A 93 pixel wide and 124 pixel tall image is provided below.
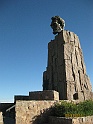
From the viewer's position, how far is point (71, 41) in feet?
67.2

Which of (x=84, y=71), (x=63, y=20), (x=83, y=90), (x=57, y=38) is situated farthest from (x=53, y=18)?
(x=83, y=90)

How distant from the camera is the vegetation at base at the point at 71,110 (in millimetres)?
13027

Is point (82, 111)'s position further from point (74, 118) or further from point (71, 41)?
point (71, 41)

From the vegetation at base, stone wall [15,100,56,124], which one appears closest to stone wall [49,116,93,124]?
the vegetation at base

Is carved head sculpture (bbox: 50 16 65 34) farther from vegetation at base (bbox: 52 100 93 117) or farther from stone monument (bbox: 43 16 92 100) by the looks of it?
vegetation at base (bbox: 52 100 93 117)

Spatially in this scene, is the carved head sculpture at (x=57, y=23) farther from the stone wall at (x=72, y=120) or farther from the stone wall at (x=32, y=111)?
the stone wall at (x=72, y=120)

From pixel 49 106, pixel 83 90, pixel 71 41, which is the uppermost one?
pixel 71 41

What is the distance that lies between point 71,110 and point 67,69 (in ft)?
19.6

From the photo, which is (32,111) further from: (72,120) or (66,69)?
(66,69)

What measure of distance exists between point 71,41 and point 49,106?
9.09 meters

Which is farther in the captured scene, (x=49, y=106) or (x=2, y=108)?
(x=2, y=108)

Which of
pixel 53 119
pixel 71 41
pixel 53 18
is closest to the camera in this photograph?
pixel 53 119

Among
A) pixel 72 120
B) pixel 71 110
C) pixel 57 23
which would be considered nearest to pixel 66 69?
pixel 71 110

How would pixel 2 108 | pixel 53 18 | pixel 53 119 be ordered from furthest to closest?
pixel 53 18, pixel 2 108, pixel 53 119
